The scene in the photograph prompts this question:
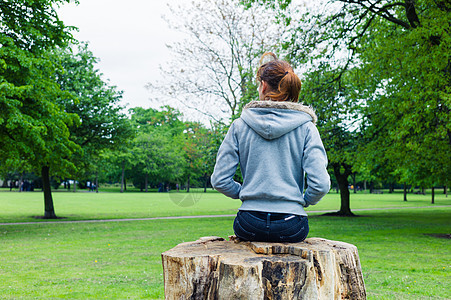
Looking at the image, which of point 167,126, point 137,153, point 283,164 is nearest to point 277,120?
point 283,164

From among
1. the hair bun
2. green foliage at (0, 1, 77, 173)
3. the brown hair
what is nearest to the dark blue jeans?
the brown hair

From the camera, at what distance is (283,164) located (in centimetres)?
337

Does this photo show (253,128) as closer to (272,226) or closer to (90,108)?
(272,226)

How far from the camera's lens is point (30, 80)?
1480 cm

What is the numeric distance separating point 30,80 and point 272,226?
1379cm

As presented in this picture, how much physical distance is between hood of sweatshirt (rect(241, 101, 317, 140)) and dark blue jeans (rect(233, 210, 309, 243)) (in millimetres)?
622

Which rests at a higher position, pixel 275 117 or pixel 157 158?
pixel 157 158

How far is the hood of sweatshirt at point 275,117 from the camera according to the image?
334cm

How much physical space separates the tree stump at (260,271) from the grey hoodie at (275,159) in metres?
0.34

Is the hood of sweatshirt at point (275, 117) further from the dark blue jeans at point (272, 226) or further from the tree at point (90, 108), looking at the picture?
the tree at point (90, 108)

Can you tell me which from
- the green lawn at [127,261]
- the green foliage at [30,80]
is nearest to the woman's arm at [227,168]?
the green lawn at [127,261]

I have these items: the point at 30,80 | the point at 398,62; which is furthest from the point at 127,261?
the point at 398,62

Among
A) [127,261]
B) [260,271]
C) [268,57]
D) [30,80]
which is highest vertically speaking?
[30,80]

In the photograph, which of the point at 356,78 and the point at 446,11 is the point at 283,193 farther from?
the point at 356,78
